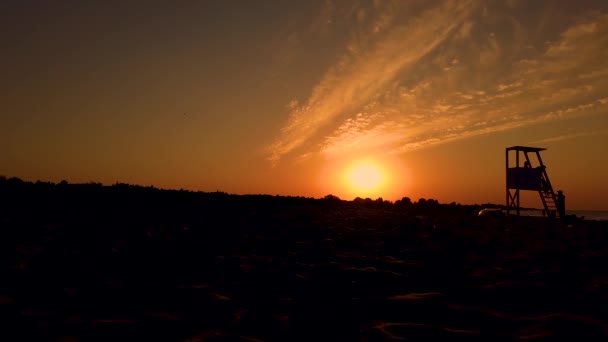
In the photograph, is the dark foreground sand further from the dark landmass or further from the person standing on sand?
the person standing on sand

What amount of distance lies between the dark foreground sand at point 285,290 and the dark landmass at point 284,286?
0.02 meters

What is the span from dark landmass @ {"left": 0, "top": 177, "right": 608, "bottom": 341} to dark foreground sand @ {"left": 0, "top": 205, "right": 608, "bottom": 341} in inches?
0.7

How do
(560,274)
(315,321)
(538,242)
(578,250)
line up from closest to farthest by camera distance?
(315,321), (560,274), (578,250), (538,242)

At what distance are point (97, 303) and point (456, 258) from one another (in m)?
4.72

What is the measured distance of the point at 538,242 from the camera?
24.2ft

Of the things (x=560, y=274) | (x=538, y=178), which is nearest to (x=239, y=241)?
(x=560, y=274)

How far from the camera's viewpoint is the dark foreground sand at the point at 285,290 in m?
2.51

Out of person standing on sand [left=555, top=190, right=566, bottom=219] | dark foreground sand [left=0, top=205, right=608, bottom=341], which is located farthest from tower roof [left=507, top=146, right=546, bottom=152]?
dark foreground sand [left=0, top=205, right=608, bottom=341]

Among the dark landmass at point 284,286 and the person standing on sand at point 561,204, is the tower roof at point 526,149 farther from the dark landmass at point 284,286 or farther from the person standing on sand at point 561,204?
the dark landmass at point 284,286

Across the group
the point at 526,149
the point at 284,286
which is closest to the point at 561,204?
the point at 526,149

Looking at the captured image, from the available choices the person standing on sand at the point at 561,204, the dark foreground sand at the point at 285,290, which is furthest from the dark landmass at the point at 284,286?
the person standing on sand at the point at 561,204

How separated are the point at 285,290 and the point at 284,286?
0.14 metres

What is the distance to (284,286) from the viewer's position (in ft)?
12.4

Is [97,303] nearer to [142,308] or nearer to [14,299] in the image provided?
[142,308]
